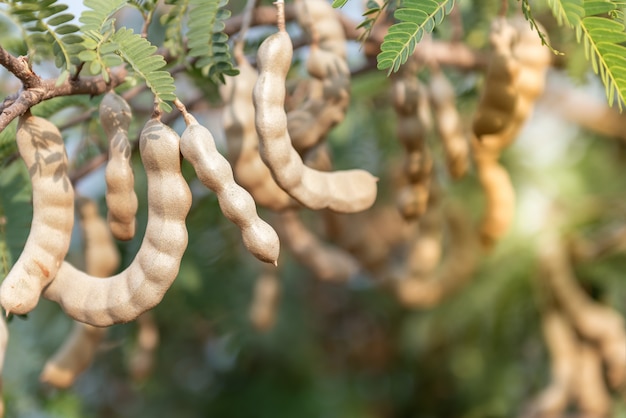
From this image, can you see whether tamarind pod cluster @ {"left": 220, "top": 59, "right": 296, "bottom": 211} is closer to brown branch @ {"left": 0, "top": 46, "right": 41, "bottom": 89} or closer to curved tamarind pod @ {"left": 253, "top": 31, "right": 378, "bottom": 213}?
curved tamarind pod @ {"left": 253, "top": 31, "right": 378, "bottom": 213}

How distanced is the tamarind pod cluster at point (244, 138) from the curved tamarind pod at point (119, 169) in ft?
0.40

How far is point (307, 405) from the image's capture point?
79.1 inches

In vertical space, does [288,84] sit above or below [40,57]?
below

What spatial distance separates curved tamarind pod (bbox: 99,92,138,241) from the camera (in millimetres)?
748

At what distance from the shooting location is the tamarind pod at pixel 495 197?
112 centimetres

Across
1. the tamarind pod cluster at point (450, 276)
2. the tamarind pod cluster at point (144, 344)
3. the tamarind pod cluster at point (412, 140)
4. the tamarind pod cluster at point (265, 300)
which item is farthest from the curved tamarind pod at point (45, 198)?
the tamarind pod cluster at point (265, 300)

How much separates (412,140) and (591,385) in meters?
0.67

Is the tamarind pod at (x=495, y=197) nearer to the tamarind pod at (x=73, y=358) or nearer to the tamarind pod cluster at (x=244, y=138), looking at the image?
the tamarind pod cluster at (x=244, y=138)

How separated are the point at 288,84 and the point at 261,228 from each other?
0.48 metres

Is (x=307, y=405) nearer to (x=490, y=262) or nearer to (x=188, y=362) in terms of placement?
(x=188, y=362)

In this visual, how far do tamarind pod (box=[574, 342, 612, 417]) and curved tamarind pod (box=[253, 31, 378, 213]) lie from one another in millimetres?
771

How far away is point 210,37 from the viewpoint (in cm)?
82

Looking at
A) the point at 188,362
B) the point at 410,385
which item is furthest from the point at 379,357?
the point at 188,362

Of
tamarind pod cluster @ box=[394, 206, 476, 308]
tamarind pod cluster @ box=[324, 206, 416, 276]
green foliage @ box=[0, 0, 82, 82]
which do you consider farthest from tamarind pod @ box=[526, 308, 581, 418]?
green foliage @ box=[0, 0, 82, 82]
